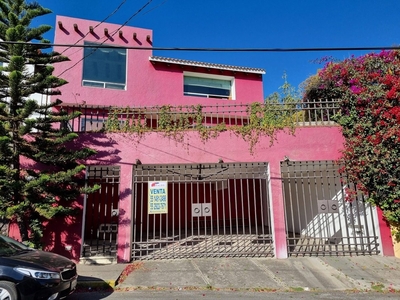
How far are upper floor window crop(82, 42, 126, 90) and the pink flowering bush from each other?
9.57 metres

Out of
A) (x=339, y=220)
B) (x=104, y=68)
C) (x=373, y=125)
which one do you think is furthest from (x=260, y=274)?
(x=104, y=68)

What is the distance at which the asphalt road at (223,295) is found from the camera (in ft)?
17.2

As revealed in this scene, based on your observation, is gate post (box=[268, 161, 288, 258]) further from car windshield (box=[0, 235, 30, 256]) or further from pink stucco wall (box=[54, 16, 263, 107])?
pink stucco wall (box=[54, 16, 263, 107])

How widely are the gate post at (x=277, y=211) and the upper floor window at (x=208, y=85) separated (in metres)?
7.69

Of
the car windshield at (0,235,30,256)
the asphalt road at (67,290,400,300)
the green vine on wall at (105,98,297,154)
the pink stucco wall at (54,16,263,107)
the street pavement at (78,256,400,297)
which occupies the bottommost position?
the asphalt road at (67,290,400,300)

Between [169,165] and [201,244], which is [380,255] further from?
[169,165]

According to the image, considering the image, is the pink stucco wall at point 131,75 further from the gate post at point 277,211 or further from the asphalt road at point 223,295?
the asphalt road at point 223,295

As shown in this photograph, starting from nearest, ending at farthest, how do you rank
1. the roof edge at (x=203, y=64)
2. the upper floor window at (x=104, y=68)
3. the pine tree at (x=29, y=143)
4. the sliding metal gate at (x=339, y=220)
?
1. the pine tree at (x=29, y=143)
2. the sliding metal gate at (x=339, y=220)
3. the upper floor window at (x=104, y=68)
4. the roof edge at (x=203, y=64)

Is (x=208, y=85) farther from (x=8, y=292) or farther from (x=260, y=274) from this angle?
(x=8, y=292)

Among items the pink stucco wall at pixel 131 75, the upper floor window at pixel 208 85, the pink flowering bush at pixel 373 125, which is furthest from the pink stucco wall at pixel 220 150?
the upper floor window at pixel 208 85

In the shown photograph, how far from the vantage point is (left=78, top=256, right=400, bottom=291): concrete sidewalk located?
5.83m

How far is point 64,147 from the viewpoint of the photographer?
24.5 feet

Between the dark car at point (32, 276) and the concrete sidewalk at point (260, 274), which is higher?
the dark car at point (32, 276)

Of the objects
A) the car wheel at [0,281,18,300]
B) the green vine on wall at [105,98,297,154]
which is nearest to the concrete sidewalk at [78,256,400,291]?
the car wheel at [0,281,18,300]
